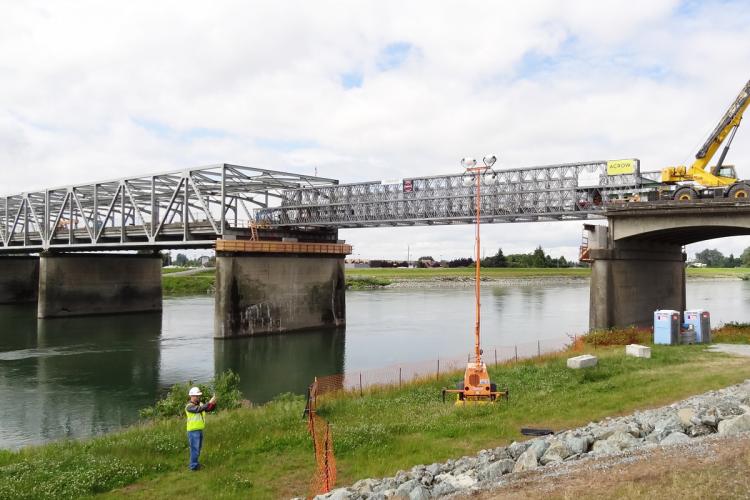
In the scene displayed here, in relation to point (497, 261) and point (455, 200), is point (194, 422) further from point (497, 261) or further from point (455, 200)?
point (497, 261)

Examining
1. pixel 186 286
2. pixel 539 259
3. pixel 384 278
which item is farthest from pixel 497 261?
pixel 186 286

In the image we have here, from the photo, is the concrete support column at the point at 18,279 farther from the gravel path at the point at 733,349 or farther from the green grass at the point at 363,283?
the gravel path at the point at 733,349

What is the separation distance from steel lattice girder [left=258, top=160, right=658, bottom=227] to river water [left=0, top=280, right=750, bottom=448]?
10.7m

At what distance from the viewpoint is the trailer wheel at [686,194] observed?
130ft

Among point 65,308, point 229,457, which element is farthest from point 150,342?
point 229,457

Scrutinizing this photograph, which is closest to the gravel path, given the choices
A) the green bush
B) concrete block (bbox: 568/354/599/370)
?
concrete block (bbox: 568/354/599/370)

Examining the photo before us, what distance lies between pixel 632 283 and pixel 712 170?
1020 cm

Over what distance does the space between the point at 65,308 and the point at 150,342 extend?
2591 centimetres

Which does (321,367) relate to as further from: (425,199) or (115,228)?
(115,228)

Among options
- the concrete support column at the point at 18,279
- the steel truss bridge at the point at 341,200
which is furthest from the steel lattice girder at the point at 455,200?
the concrete support column at the point at 18,279

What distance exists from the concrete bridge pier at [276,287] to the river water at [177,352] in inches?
71.2

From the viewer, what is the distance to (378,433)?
49.5 ft

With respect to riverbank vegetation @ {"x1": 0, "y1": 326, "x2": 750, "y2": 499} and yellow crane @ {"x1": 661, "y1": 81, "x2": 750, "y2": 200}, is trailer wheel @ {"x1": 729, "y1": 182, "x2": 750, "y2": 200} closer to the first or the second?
yellow crane @ {"x1": 661, "y1": 81, "x2": 750, "y2": 200}

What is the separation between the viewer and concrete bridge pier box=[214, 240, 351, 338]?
4978 cm
